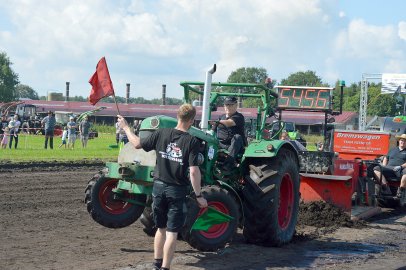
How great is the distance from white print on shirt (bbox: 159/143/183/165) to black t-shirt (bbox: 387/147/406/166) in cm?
728

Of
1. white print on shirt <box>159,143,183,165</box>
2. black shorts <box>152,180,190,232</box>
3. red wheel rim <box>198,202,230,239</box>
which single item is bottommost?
red wheel rim <box>198,202,230,239</box>

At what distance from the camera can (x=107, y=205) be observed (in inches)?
313

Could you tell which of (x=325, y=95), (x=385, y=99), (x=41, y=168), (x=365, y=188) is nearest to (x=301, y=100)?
(x=325, y=95)

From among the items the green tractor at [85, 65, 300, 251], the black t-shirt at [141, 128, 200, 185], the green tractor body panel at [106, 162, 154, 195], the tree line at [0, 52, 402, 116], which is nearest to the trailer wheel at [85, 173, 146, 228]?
the green tractor at [85, 65, 300, 251]

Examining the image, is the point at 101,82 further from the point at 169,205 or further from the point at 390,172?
the point at 390,172

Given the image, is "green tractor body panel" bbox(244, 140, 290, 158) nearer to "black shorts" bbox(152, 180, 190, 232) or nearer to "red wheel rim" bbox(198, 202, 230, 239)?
"red wheel rim" bbox(198, 202, 230, 239)

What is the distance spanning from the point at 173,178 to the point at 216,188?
1305 mm

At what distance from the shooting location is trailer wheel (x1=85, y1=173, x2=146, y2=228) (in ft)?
25.7

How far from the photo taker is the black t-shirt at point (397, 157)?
1240cm

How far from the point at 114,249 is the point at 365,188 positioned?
5.39 meters

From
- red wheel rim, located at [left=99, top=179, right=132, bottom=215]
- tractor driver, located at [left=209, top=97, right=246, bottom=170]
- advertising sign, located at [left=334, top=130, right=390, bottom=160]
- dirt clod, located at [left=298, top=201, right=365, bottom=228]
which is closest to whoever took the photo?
red wheel rim, located at [left=99, top=179, right=132, bottom=215]

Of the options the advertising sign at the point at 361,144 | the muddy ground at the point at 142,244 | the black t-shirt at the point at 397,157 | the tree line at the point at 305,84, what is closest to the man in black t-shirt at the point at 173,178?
the muddy ground at the point at 142,244

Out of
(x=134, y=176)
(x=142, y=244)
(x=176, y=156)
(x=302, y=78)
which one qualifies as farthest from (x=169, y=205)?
(x=302, y=78)

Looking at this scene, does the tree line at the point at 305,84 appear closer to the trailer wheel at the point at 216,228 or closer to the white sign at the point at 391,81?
the white sign at the point at 391,81
